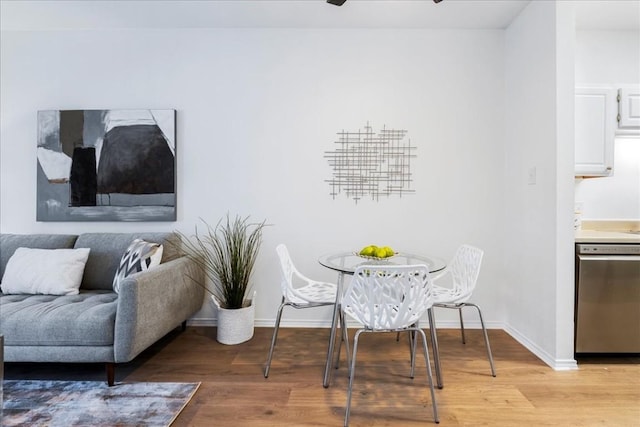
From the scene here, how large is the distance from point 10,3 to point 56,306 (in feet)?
7.98

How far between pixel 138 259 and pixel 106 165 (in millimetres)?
1101

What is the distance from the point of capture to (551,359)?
2.26 meters

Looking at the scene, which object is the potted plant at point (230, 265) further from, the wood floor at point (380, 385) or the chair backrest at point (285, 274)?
the chair backrest at point (285, 274)

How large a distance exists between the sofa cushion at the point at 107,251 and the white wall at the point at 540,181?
2.85 meters

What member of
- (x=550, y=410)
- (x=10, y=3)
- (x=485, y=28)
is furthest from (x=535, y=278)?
(x=10, y=3)

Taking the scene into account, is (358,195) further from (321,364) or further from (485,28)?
(485,28)

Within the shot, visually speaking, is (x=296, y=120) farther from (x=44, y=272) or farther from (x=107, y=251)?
(x=44, y=272)

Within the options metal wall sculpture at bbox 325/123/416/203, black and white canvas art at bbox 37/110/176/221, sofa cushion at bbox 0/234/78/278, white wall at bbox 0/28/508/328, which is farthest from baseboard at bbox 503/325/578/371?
sofa cushion at bbox 0/234/78/278

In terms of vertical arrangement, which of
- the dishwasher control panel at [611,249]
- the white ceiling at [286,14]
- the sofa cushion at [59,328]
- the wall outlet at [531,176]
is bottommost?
the sofa cushion at [59,328]

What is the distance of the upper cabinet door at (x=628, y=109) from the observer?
2496 millimetres

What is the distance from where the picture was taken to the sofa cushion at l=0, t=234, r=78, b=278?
266 centimetres

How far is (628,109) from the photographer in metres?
2.52

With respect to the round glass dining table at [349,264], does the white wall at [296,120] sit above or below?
above

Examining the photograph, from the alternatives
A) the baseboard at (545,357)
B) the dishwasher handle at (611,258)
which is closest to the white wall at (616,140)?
the dishwasher handle at (611,258)
